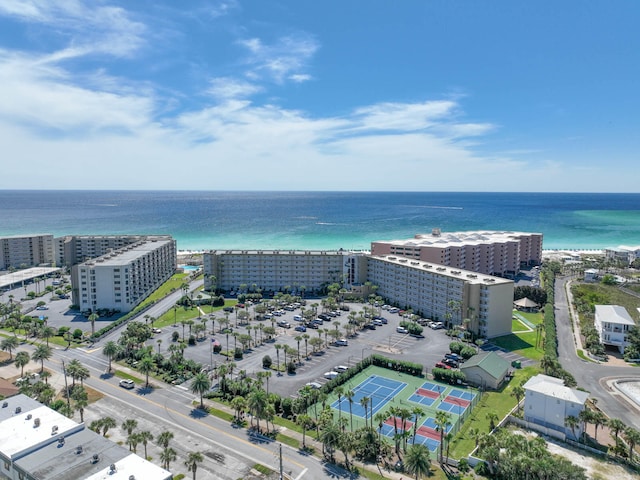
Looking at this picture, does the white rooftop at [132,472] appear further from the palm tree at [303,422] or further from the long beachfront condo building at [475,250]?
the long beachfront condo building at [475,250]

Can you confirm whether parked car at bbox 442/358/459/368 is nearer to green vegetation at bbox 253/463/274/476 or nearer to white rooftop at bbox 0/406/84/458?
green vegetation at bbox 253/463/274/476

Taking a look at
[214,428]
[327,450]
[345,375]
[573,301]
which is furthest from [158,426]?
[573,301]

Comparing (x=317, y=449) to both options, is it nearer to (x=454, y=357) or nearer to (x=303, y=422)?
(x=303, y=422)

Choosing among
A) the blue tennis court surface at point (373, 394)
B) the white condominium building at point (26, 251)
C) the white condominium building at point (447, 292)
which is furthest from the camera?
the white condominium building at point (26, 251)

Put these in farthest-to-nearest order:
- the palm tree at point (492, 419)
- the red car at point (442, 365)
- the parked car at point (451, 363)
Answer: the parked car at point (451, 363)
the red car at point (442, 365)
the palm tree at point (492, 419)

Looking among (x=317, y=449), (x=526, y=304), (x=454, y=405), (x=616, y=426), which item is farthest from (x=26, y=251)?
(x=616, y=426)

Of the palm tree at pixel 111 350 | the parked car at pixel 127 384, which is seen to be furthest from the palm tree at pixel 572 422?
the palm tree at pixel 111 350
